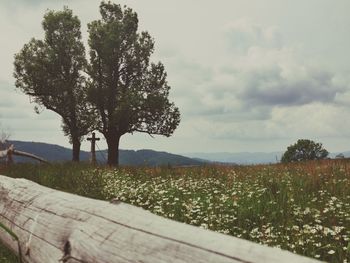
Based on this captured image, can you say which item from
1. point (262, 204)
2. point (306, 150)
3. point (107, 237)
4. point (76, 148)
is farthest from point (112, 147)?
point (306, 150)

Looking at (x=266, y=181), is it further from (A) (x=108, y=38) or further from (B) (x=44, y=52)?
(B) (x=44, y=52)

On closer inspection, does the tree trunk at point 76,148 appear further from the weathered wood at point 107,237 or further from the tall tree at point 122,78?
the weathered wood at point 107,237

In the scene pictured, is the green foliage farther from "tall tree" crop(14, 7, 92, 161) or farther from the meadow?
the meadow

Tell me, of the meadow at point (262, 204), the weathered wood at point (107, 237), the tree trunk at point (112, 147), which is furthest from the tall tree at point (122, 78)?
the weathered wood at point (107, 237)

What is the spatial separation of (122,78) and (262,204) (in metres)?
31.8

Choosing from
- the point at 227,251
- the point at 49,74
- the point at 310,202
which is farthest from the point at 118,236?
the point at 49,74

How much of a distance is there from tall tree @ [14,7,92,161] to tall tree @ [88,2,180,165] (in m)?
1.90

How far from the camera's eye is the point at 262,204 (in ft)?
31.1

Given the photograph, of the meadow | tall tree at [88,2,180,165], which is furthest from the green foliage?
the meadow

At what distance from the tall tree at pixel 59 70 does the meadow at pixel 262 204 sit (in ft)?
81.5

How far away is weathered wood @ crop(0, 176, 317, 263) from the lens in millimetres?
2549

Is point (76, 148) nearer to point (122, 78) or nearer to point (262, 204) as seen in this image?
point (122, 78)

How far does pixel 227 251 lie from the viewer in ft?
8.20

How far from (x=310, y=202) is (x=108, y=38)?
31031 mm
